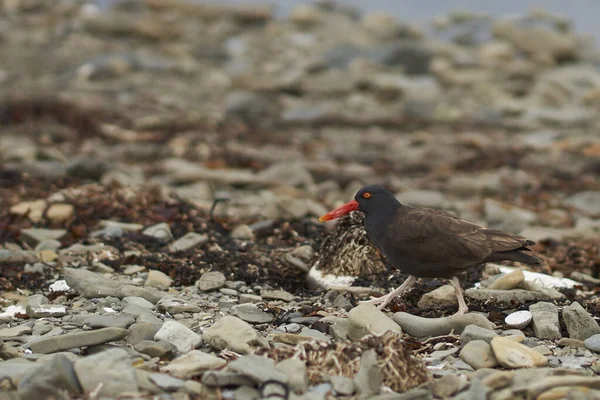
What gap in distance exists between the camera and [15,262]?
7.16m

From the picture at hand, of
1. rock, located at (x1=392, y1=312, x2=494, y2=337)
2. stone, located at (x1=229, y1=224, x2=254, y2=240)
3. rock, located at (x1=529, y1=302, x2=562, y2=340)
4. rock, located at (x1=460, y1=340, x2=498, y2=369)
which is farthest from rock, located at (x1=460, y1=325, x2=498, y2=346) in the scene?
stone, located at (x1=229, y1=224, x2=254, y2=240)

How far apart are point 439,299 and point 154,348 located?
Result: 2471 mm

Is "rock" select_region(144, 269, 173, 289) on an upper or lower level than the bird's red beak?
lower

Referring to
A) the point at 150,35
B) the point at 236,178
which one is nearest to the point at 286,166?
the point at 236,178

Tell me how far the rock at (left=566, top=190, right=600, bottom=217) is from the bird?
7593 millimetres

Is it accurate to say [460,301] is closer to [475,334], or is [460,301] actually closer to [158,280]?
[475,334]

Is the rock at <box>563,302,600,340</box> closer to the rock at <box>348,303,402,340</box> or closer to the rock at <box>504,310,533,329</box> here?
the rock at <box>504,310,533,329</box>

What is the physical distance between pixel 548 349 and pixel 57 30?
27.8m

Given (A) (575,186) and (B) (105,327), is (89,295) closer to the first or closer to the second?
(B) (105,327)

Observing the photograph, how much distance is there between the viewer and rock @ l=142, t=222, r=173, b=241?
810cm

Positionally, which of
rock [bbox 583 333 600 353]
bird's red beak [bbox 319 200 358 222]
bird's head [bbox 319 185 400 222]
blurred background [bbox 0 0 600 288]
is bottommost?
blurred background [bbox 0 0 600 288]

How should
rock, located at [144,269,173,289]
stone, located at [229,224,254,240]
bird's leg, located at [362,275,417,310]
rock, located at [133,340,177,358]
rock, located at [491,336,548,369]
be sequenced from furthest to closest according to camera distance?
stone, located at [229,224,254,240], rock, located at [144,269,173,289], bird's leg, located at [362,275,417,310], rock, located at [133,340,177,358], rock, located at [491,336,548,369]

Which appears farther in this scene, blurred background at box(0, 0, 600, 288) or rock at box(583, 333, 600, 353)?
blurred background at box(0, 0, 600, 288)

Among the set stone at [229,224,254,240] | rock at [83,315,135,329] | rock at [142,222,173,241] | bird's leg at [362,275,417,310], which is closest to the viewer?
rock at [83,315,135,329]
